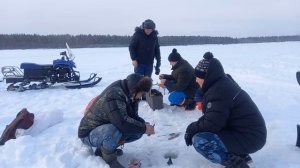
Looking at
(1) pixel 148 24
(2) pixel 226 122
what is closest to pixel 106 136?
(2) pixel 226 122

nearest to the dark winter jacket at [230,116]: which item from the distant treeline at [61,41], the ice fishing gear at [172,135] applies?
the ice fishing gear at [172,135]

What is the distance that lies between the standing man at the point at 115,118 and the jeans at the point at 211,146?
2.17 ft

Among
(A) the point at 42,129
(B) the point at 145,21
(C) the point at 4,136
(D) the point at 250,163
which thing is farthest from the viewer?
(B) the point at 145,21

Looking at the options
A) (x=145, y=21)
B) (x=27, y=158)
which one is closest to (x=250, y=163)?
(x=27, y=158)

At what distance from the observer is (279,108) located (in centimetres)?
630

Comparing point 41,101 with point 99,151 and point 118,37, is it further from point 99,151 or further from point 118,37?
point 118,37

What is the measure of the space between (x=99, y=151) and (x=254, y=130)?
5.86ft

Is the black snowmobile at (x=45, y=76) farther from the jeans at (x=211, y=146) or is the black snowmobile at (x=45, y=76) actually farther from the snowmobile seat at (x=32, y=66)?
the jeans at (x=211, y=146)

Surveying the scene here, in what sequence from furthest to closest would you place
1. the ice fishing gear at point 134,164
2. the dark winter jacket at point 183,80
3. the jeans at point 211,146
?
the dark winter jacket at point 183,80, the ice fishing gear at point 134,164, the jeans at point 211,146

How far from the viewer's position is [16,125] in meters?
4.67

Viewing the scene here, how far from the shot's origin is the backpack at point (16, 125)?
454cm

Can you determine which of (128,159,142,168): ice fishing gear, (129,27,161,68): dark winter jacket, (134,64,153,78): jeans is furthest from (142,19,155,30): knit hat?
(128,159,142,168): ice fishing gear

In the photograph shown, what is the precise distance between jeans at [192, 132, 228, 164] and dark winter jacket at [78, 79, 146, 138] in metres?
0.67

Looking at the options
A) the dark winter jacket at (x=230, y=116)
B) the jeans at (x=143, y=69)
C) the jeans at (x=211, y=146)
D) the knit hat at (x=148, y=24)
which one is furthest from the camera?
the jeans at (x=143, y=69)
